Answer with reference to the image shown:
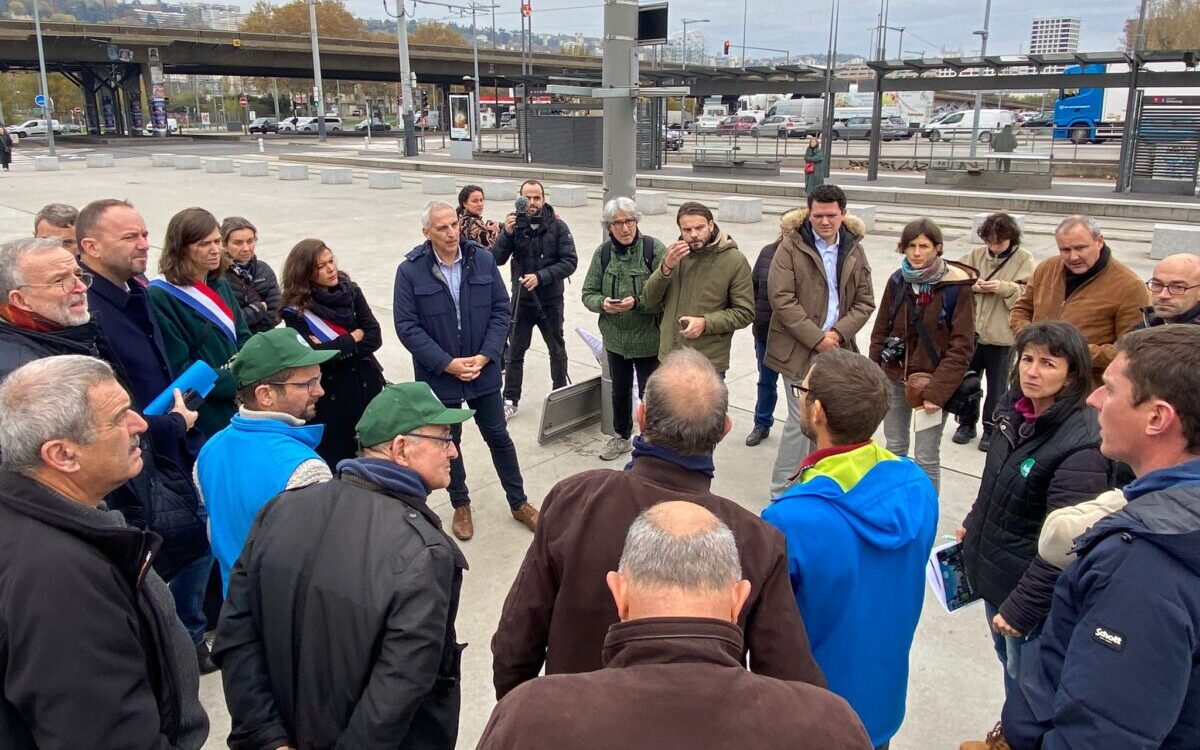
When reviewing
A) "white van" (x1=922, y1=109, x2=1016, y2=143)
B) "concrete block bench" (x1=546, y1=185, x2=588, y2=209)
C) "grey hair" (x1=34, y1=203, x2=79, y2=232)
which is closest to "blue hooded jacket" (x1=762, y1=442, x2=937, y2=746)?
"grey hair" (x1=34, y1=203, x2=79, y2=232)

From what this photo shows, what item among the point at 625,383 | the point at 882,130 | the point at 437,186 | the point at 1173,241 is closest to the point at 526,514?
the point at 625,383

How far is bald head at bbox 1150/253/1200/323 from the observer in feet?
11.7

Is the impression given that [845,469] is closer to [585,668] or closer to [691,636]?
[585,668]

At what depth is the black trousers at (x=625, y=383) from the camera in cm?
536

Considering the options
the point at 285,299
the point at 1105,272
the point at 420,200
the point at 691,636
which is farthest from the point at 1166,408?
the point at 420,200

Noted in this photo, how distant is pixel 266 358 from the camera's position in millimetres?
2715

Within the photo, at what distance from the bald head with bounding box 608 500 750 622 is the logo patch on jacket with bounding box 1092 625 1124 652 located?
82 centimetres

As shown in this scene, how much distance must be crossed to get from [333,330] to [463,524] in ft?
4.29

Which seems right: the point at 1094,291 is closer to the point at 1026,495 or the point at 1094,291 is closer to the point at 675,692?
the point at 1026,495

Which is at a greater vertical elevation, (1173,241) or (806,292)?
(806,292)

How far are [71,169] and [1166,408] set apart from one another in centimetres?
3474

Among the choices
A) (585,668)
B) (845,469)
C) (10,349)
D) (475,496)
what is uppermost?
(10,349)

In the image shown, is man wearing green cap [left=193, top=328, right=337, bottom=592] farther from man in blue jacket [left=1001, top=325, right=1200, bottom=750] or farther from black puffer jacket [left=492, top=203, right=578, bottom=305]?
black puffer jacket [left=492, top=203, right=578, bottom=305]

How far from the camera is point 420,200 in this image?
1955 centimetres
